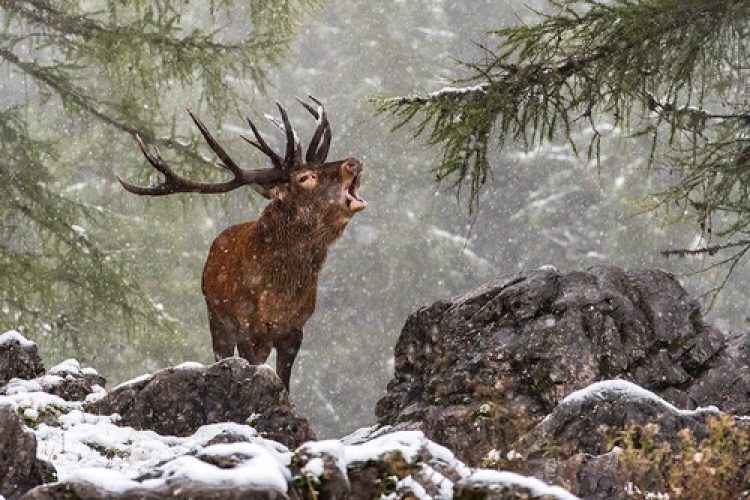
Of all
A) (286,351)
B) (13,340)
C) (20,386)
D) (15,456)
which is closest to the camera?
(15,456)

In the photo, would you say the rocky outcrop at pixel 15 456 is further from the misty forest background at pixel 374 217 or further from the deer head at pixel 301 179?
the misty forest background at pixel 374 217

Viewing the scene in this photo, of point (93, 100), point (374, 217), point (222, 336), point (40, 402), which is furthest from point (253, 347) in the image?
point (374, 217)

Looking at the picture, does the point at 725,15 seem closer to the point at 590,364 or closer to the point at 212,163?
the point at 590,364

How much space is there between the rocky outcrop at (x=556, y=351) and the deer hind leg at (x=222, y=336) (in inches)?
53.2

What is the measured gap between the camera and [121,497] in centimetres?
347

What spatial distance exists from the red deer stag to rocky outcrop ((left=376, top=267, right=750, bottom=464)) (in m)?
0.99

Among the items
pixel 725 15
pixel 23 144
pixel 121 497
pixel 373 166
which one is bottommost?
pixel 121 497

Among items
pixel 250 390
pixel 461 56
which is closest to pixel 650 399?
pixel 250 390

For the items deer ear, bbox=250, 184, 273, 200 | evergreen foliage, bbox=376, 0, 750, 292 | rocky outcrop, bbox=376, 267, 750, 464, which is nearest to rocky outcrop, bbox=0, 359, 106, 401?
deer ear, bbox=250, 184, 273, 200

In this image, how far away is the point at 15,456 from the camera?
426 cm

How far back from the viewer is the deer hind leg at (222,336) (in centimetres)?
826

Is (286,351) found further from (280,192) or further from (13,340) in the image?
(13,340)

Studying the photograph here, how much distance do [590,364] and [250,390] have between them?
196cm

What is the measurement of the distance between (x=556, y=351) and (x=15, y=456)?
3.48 metres
